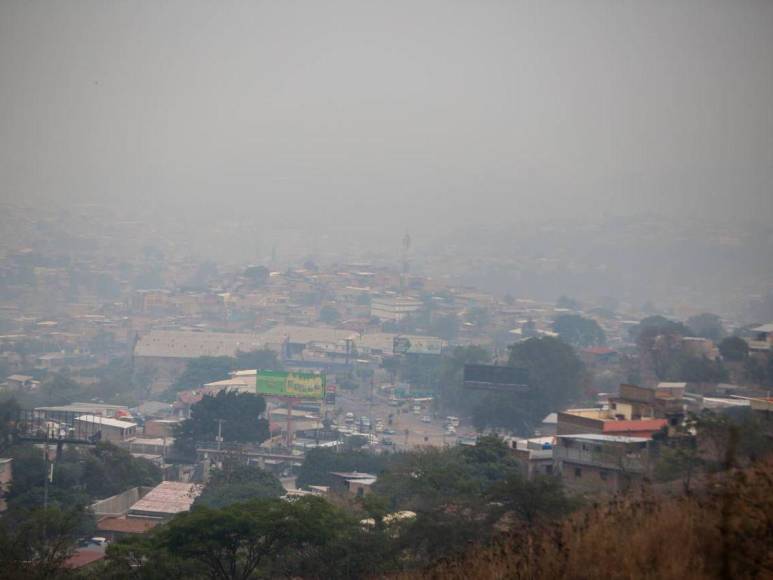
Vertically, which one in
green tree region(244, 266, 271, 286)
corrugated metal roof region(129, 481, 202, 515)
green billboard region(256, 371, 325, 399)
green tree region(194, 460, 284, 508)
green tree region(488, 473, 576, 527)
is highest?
green tree region(244, 266, 271, 286)

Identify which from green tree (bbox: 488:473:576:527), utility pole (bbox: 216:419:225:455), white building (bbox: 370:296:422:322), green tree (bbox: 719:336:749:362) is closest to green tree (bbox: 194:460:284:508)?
utility pole (bbox: 216:419:225:455)

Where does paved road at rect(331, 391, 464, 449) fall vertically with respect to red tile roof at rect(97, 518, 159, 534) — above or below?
below

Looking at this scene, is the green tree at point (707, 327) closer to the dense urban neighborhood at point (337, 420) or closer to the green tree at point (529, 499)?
the dense urban neighborhood at point (337, 420)

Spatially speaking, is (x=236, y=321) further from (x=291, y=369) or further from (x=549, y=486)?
(x=549, y=486)

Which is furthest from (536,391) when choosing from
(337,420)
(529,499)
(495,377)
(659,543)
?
(659,543)

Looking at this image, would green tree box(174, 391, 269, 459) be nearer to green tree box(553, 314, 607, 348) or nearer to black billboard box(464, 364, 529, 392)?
black billboard box(464, 364, 529, 392)


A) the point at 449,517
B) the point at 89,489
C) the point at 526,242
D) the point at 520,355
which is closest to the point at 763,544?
the point at 449,517

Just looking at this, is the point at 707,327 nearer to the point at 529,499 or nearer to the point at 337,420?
the point at 337,420
